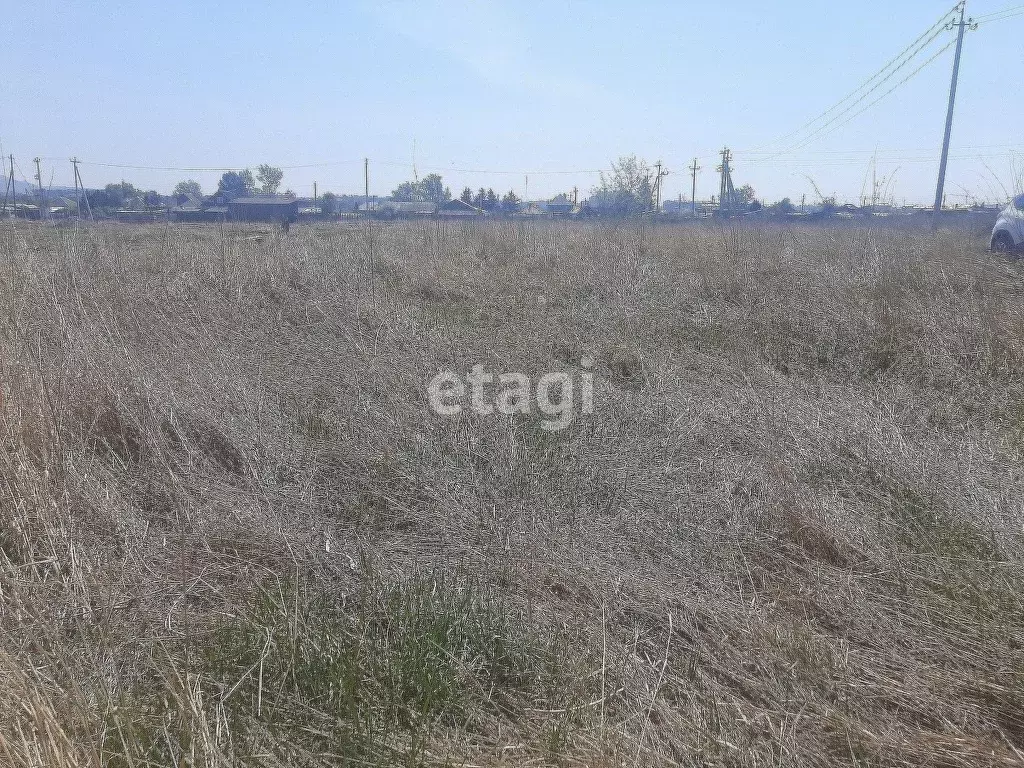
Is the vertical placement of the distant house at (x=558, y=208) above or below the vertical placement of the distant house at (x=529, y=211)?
above

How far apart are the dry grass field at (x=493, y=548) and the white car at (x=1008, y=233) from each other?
484 centimetres

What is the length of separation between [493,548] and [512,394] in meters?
1.82

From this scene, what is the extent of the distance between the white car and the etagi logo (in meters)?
7.70

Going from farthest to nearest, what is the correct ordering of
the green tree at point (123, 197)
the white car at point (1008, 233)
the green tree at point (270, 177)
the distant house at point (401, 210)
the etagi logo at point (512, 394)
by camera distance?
the green tree at point (270, 177), the green tree at point (123, 197), the distant house at point (401, 210), the white car at point (1008, 233), the etagi logo at point (512, 394)

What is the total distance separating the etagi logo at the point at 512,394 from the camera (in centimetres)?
383

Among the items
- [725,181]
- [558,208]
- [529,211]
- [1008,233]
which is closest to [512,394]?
[1008,233]

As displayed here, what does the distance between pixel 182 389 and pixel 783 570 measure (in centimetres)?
313

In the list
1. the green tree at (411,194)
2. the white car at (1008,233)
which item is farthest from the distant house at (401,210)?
the white car at (1008,233)

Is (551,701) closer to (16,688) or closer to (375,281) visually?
(16,688)

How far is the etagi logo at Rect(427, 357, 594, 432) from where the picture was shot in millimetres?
3829

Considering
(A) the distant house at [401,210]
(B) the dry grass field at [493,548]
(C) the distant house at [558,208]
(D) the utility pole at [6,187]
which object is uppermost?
(C) the distant house at [558,208]

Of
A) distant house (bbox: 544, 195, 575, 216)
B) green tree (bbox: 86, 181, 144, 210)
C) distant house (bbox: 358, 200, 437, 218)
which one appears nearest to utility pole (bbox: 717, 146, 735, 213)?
distant house (bbox: 544, 195, 575, 216)

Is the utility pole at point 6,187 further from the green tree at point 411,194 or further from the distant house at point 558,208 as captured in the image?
the distant house at point 558,208

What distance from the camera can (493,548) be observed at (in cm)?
245
